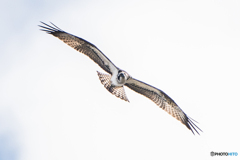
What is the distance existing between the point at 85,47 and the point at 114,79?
1436mm

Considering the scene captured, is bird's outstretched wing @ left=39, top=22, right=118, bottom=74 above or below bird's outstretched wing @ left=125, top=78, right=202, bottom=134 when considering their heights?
above

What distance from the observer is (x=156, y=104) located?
57.3 ft

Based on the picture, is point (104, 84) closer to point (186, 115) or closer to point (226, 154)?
point (186, 115)

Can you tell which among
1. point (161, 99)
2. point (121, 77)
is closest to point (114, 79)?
point (121, 77)

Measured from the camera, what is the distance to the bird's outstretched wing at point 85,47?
54.3 feet

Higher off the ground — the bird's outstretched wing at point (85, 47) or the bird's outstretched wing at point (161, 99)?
the bird's outstretched wing at point (85, 47)

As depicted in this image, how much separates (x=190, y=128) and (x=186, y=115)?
512mm

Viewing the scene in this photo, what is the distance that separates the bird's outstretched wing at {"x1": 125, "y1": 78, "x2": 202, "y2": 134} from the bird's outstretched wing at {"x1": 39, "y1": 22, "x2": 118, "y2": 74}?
0.93 m

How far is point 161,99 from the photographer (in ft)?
57.1

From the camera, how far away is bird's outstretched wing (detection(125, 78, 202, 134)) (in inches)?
674

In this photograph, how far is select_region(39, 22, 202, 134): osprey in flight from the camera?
16.6m

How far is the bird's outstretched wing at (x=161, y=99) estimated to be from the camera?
17125 mm

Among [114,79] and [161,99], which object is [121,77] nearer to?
[114,79]

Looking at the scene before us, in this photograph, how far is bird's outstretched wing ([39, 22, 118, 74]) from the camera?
1656 cm
